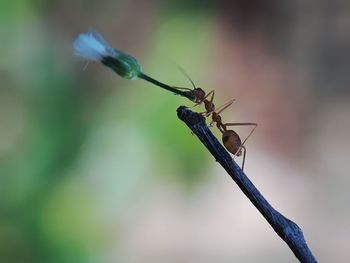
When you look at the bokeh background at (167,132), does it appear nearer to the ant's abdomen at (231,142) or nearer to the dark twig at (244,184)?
the ant's abdomen at (231,142)

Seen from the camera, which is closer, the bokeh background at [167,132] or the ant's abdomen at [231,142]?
the ant's abdomen at [231,142]

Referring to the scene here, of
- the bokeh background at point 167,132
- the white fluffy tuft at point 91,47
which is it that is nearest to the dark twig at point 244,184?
the white fluffy tuft at point 91,47

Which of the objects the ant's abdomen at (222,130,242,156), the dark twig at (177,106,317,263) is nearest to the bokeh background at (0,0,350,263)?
the ant's abdomen at (222,130,242,156)

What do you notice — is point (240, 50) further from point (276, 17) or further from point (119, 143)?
point (119, 143)

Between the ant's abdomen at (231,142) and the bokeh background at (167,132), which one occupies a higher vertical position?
the bokeh background at (167,132)

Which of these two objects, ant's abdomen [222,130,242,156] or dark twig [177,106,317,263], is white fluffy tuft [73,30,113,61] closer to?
dark twig [177,106,317,263]

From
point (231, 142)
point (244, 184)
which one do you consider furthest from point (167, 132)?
point (244, 184)

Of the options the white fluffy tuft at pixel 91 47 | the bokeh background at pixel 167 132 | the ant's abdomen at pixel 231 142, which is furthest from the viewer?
the bokeh background at pixel 167 132
